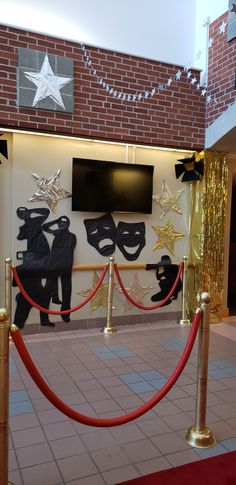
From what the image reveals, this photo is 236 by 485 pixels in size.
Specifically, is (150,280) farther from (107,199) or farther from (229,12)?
(229,12)

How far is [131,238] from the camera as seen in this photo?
521 cm

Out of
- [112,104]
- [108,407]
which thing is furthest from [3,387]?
[112,104]

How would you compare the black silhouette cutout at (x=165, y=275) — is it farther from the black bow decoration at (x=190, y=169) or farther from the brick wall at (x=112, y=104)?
the brick wall at (x=112, y=104)

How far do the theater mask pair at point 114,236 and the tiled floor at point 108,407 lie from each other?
1.11m

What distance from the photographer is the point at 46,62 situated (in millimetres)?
4285

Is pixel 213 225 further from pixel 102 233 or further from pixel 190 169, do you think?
pixel 102 233

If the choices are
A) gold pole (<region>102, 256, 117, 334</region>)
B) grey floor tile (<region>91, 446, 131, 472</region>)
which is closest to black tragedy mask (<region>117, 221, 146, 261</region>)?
gold pole (<region>102, 256, 117, 334</region>)

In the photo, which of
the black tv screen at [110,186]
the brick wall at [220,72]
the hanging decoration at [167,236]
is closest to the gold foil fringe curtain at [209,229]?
the hanging decoration at [167,236]

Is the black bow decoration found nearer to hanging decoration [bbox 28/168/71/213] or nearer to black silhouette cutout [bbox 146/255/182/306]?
black silhouette cutout [bbox 146/255/182/306]

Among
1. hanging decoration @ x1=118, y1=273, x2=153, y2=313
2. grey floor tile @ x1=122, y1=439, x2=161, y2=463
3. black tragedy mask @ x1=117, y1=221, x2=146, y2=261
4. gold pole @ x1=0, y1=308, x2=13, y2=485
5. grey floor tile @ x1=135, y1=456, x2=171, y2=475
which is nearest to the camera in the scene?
gold pole @ x1=0, y1=308, x2=13, y2=485

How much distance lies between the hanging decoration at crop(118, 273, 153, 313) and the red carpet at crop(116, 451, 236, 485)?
2973 mm

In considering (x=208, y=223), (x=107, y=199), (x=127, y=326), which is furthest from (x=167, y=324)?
(x=107, y=199)

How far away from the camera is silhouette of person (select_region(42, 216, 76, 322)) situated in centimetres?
475

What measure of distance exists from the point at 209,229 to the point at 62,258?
2037 mm
